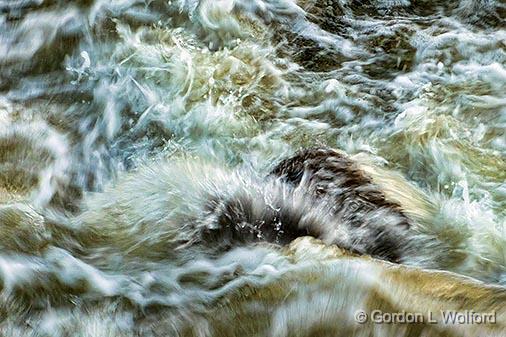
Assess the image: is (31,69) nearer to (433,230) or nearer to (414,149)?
(414,149)

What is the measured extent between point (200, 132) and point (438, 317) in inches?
94.4

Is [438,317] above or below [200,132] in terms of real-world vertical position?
above

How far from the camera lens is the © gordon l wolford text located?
3006mm

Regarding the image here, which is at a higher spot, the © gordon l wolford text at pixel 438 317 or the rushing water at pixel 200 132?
the © gordon l wolford text at pixel 438 317

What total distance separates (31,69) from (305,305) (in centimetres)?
323

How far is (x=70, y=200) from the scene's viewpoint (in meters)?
4.41

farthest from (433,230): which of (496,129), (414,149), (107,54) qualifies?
(107,54)

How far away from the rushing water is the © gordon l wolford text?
37 centimetres

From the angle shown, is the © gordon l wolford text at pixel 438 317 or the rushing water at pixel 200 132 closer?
the © gordon l wolford text at pixel 438 317

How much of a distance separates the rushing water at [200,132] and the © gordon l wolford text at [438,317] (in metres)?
0.37

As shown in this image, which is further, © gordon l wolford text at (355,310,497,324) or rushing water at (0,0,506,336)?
rushing water at (0,0,506,336)

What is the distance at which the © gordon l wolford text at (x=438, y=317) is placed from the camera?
3006 millimetres

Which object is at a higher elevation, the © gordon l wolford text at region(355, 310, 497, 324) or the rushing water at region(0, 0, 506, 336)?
the © gordon l wolford text at region(355, 310, 497, 324)

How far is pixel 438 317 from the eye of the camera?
3.02 m
